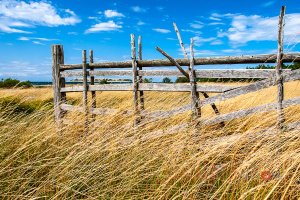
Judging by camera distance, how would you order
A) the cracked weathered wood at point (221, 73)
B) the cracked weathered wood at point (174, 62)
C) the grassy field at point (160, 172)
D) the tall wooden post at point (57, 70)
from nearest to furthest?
the grassy field at point (160, 172), the cracked weathered wood at point (221, 73), the cracked weathered wood at point (174, 62), the tall wooden post at point (57, 70)

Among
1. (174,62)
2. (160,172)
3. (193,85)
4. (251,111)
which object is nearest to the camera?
(160,172)

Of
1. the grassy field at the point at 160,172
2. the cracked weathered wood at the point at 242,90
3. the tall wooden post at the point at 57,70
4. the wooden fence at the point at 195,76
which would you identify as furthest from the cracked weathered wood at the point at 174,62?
the tall wooden post at the point at 57,70

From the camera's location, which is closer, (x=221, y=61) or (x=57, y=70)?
(x=221, y=61)

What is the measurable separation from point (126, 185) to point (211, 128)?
3329mm

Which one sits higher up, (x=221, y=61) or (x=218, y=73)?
(x=221, y=61)

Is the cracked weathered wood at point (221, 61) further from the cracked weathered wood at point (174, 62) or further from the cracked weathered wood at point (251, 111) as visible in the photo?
the cracked weathered wood at point (251, 111)

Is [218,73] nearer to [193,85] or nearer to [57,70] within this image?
[193,85]

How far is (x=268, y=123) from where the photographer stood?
5977 millimetres

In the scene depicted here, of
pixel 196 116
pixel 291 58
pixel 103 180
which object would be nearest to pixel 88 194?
pixel 103 180

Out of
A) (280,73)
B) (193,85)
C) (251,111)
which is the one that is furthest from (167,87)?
(280,73)

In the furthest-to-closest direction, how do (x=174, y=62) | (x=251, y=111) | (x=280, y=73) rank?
(x=174, y=62) → (x=251, y=111) → (x=280, y=73)

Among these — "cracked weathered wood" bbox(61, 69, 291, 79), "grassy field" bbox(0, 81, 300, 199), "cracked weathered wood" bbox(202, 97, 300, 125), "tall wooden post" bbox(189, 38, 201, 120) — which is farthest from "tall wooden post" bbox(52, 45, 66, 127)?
"cracked weathered wood" bbox(202, 97, 300, 125)

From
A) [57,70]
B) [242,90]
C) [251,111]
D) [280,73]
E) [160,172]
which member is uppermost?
[57,70]

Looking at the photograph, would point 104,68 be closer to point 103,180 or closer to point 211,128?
point 211,128
